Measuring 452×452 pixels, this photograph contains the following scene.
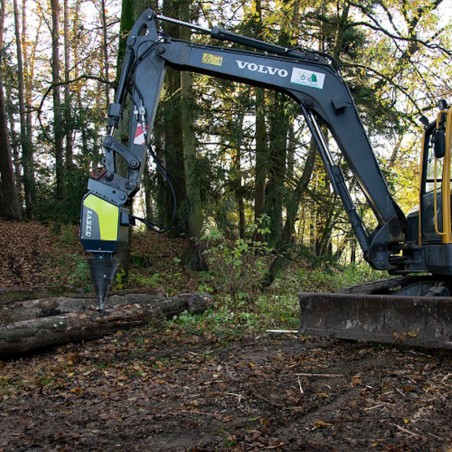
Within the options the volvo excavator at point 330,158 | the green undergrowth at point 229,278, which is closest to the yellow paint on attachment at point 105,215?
the volvo excavator at point 330,158

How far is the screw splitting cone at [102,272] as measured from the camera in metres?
5.26

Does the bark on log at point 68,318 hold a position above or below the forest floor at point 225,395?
above

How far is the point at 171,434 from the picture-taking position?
12.1 ft

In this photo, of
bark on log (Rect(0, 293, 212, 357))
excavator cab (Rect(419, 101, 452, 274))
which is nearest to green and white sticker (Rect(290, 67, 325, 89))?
excavator cab (Rect(419, 101, 452, 274))

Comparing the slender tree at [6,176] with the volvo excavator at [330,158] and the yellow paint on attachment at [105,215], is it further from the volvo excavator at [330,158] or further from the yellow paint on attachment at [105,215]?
the yellow paint on attachment at [105,215]

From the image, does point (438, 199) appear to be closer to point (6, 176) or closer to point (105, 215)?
point (105, 215)

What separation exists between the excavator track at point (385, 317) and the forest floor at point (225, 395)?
243mm

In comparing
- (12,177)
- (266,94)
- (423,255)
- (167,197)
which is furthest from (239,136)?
(12,177)

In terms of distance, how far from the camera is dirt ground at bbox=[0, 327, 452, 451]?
11.7 ft

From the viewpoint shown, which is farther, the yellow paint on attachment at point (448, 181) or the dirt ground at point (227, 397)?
the yellow paint on attachment at point (448, 181)

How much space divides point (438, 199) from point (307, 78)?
2.08 m

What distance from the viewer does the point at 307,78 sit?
6.23 meters

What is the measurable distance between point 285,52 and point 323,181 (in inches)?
276

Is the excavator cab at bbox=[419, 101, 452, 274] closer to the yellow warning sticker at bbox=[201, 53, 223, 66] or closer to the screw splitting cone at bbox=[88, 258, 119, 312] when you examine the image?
the yellow warning sticker at bbox=[201, 53, 223, 66]
